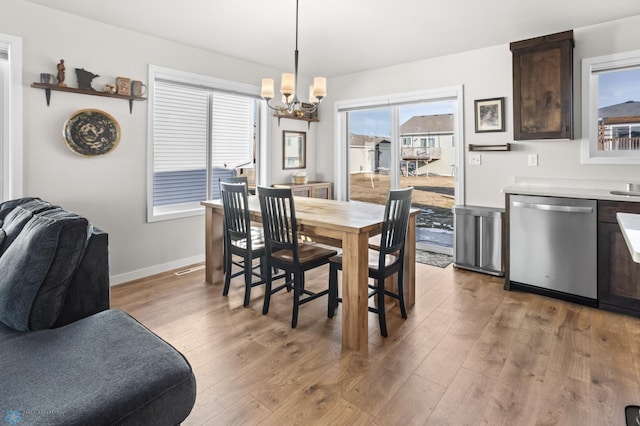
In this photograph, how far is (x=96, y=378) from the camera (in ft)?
3.95

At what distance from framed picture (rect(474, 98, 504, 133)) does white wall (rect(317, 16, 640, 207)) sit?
0.06 m

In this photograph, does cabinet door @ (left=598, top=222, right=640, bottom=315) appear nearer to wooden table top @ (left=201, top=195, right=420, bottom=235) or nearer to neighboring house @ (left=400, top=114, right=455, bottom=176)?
wooden table top @ (left=201, top=195, right=420, bottom=235)

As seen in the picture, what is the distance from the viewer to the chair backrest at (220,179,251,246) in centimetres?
296

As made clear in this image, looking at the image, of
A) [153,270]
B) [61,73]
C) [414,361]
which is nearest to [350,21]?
[61,73]

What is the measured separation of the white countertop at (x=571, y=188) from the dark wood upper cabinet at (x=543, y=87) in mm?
482

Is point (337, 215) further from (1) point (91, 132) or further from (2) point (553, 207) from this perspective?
(1) point (91, 132)

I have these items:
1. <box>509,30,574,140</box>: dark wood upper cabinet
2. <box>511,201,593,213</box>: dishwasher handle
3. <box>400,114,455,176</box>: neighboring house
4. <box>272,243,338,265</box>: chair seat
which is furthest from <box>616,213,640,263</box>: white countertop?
<box>400,114,455,176</box>: neighboring house

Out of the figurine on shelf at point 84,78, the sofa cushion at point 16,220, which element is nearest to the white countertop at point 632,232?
the sofa cushion at point 16,220

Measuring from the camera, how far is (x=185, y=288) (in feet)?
11.3

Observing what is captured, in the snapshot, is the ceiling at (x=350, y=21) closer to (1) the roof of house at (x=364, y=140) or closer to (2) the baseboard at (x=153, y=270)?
(1) the roof of house at (x=364, y=140)

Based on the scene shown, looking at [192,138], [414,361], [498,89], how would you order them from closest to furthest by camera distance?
[414,361] → [498,89] → [192,138]

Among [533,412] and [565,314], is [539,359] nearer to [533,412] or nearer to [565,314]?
[533,412]

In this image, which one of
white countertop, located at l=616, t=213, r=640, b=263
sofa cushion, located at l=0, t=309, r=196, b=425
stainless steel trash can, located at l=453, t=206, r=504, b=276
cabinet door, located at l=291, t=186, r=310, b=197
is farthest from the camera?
cabinet door, located at l=291, t=186, r=310, b=197

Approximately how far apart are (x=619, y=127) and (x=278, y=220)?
10.7 feet
